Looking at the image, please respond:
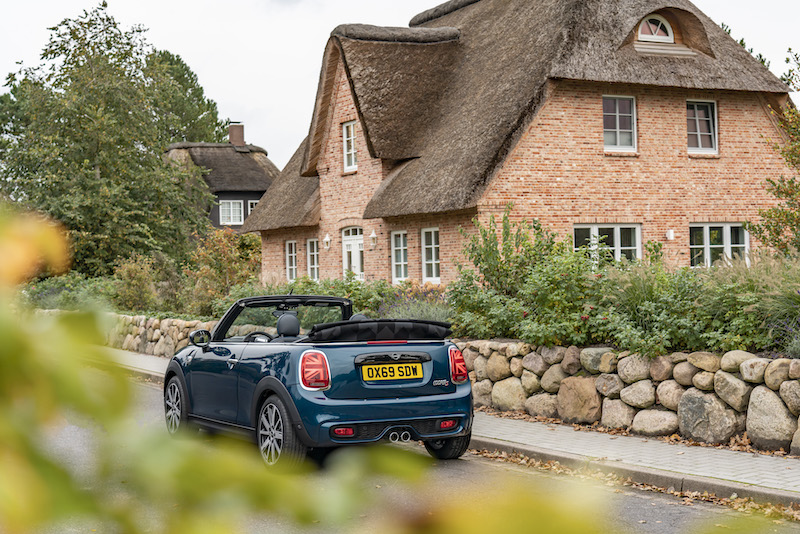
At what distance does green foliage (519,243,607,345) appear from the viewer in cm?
1126

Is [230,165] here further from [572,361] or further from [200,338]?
[572,361]

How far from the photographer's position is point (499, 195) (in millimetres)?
21531

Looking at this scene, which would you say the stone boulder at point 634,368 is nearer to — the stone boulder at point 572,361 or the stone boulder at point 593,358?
the stone boulder at point 593,358

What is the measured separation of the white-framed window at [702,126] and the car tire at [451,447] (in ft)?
55.5

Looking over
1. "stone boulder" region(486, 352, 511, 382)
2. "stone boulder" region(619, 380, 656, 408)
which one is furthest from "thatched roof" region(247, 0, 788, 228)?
"stone boulder" region(619, 380, 656, 408)

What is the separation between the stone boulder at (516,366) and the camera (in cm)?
1166

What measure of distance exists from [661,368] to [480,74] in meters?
16.6

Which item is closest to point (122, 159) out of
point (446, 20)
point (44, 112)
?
point (44, 112)

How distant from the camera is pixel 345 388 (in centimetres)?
860

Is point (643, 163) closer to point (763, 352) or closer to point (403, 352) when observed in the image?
point (763, 352)

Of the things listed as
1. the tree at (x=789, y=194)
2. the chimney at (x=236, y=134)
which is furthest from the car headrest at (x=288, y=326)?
the chimney at (x=236, y=134)

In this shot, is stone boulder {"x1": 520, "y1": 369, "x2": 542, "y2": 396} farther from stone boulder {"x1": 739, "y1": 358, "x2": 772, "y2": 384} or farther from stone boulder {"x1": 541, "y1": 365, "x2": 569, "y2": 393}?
stone boulder {"x1": 739, "y1": 358, "x2": 772, "y2": 384}

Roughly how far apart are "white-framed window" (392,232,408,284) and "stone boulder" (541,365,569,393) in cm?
1364

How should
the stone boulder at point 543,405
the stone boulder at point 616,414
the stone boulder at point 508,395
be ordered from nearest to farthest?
the stone boulder at point 616,414 < the stone boulder at point 543,405 < the stone boulder at point 508,395
